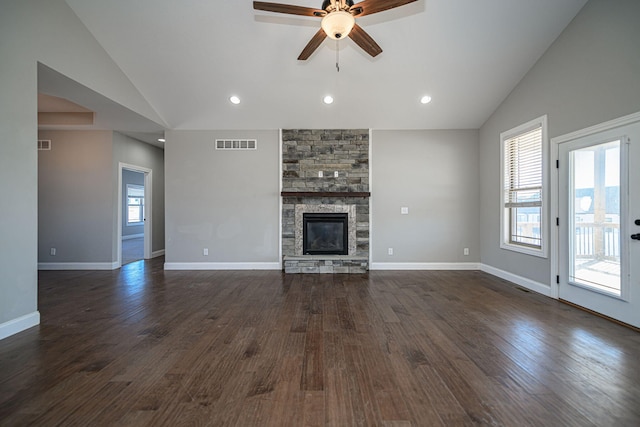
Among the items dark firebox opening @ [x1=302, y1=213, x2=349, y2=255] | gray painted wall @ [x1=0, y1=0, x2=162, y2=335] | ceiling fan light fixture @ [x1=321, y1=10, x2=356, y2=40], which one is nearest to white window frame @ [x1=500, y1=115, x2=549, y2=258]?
dark firebox opening @ [x1=302, y1=213, x2=349, y2=255]

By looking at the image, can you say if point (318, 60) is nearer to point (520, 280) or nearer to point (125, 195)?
point (520, 280)

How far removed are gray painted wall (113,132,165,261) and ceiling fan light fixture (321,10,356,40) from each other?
517 cm

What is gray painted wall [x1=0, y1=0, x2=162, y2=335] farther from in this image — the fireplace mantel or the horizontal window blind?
the horizontal window blind

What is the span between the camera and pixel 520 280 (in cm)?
430

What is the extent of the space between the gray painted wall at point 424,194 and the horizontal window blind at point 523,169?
0.82 m

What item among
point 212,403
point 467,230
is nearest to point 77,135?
point 212,403

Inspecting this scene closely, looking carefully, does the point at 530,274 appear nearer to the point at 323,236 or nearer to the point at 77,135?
the point at 323,236

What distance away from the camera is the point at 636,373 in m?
1.98

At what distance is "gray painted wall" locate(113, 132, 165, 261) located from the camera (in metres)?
5.74

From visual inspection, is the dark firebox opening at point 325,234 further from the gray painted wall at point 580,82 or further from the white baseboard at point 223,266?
the gray painted wall at point 580,82

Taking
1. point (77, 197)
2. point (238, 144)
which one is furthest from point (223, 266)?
point (77, 197)

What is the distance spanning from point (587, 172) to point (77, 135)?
799cm

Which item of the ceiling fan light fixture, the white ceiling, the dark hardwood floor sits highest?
the white ceiling

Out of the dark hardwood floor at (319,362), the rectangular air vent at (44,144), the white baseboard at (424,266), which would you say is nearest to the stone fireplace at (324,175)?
the white baseboard at (424,266)
